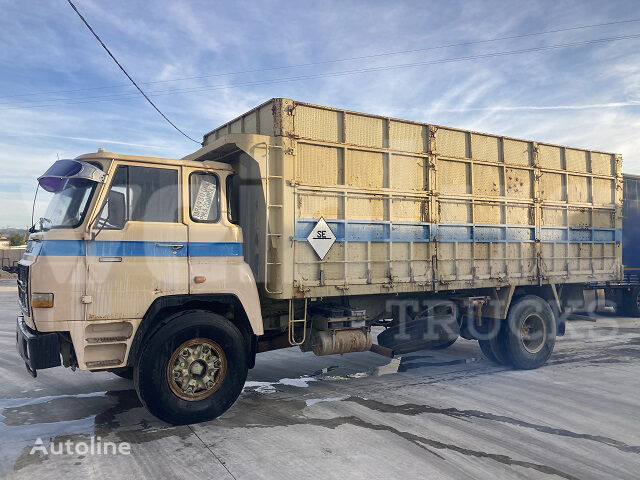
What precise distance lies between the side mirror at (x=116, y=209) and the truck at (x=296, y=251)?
23 millimetres

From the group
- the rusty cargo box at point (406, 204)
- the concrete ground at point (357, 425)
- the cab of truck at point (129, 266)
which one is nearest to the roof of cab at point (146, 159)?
the cab of truck at point (129, 266)

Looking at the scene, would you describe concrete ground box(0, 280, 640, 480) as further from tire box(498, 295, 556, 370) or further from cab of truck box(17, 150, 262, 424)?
cab of truck box(17, 150, 262, 424)

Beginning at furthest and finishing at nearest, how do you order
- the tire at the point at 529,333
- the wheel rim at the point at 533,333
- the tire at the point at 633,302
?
the tire at the point at 633,302
the wheel rim at the point at 533,333
the tire at the point at 529,333

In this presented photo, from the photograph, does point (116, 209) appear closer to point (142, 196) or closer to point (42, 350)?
point (142, 196)

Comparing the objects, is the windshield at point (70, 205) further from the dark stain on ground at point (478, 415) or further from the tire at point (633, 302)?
the tire at point (633, 302)

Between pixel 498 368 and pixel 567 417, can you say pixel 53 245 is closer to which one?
pixel 567 417

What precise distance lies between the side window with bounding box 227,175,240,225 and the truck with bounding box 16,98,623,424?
29 mm

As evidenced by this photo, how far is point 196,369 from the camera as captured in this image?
506 cm

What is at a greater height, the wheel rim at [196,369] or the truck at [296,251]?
the truck at [296,251]

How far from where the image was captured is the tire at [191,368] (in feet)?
15.7

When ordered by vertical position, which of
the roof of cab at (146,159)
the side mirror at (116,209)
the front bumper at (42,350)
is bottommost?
the front bumper at (42,350)

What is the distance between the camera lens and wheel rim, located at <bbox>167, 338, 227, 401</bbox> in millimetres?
4957

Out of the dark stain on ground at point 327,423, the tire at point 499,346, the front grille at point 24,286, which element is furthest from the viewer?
the tire at point 499,346

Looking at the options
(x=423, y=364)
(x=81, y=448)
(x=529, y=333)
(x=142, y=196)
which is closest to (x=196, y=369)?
(x=81, y=448)
